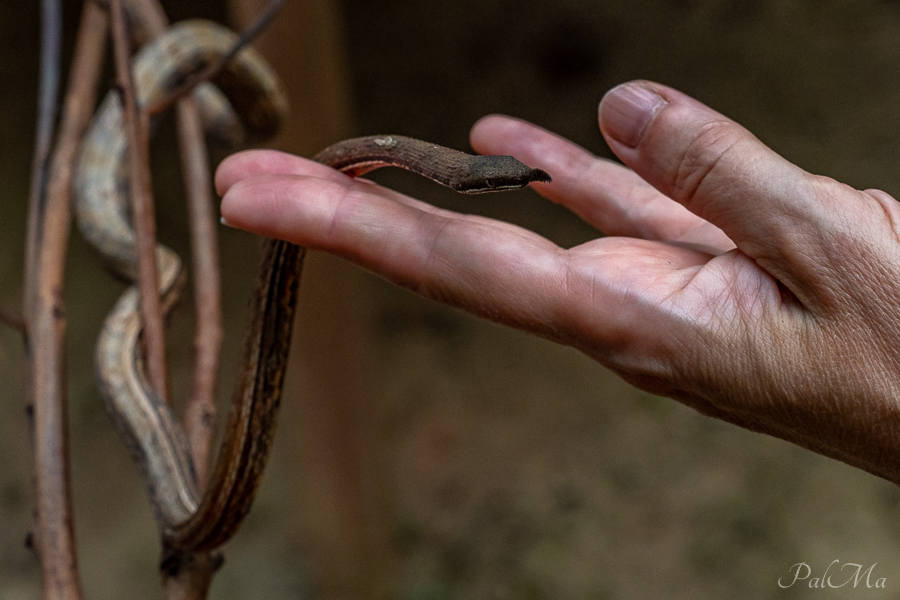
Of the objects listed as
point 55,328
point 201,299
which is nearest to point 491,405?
point 201,299

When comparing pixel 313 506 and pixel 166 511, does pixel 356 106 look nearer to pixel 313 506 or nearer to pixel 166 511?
pixel 313 506

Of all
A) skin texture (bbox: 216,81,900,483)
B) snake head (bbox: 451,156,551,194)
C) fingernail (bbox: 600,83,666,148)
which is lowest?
skin texture (bbox: 216,81,900,483)

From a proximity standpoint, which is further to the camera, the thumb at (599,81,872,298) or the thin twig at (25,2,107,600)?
the thin twig at (25,2,107,600)

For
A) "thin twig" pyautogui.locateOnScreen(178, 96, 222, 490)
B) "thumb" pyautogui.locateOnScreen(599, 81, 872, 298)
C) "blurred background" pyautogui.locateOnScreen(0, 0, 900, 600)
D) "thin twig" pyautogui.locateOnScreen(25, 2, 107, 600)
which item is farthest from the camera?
"blurred background" pyautogui.locateOnScreen(0, 0, 900, 600)

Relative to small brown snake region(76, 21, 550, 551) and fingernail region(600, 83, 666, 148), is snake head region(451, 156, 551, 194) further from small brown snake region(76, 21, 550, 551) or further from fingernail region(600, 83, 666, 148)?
fingernail region(600, 83, 666, 148)

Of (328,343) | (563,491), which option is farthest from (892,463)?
(563,491)

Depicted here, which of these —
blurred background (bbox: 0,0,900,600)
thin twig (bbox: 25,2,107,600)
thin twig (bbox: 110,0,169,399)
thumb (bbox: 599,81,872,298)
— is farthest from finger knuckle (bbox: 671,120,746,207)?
blurred background (bbox: 0,0,900,600)
